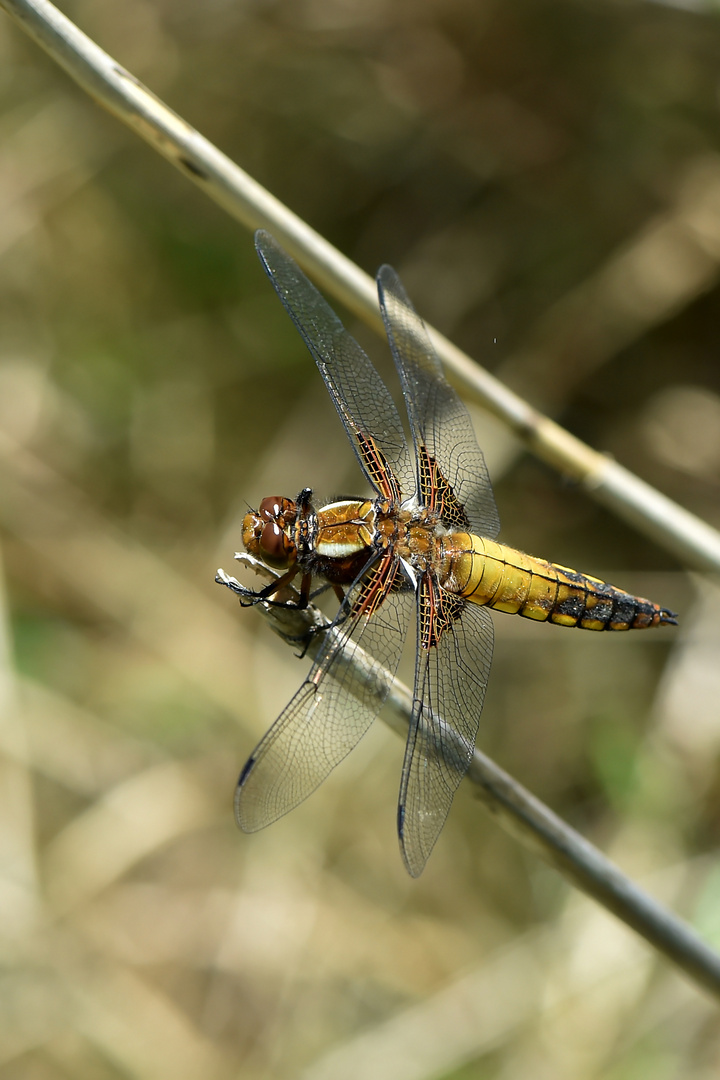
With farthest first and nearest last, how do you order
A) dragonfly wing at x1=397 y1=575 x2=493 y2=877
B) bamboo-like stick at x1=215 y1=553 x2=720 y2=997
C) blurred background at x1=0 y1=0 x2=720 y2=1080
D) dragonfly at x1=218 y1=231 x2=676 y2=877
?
1. blurred background at x1=0 y1=0 x2=720 y2=1080
2. dragonfly at x1=218 y1=231 x2=676 y2=877
3. dragonfly wing at x1=397 y1=575 x2=493 y2=877
4. bamboo-like stick at x1=215 y1=553 x2=720 y2=997

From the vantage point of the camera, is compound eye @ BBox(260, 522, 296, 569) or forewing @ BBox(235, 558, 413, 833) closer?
forewing @ BBox(235, 558, 413, 833)

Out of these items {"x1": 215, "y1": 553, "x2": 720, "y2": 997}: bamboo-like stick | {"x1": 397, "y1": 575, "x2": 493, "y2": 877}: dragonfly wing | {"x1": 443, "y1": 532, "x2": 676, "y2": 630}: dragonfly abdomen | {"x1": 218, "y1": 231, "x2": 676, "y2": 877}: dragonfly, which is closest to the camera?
{"x1": 215, "y1": 553, "x2": 720, "y2": 997}: bamboo-like stick

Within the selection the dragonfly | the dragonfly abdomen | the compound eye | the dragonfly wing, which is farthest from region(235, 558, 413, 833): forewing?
the dragonfly abdomen

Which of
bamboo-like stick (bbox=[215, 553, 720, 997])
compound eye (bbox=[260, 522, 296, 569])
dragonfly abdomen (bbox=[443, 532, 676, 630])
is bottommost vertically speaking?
bamboo-like stick (bbox=[215, 553, 720, 997])

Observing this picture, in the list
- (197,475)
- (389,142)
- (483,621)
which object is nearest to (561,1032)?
(483,621)

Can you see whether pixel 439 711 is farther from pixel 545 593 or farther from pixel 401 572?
pixel 545 593

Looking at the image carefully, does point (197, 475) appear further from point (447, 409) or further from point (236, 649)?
point (447, 409)

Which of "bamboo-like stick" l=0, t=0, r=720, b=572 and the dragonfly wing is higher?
"bamboo-like stick" l=0, t=0, r=720, b=572

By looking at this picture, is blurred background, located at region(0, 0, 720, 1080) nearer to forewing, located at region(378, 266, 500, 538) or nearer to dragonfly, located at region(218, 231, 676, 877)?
dragonfly, located at region(218, 231, 676, 877)
